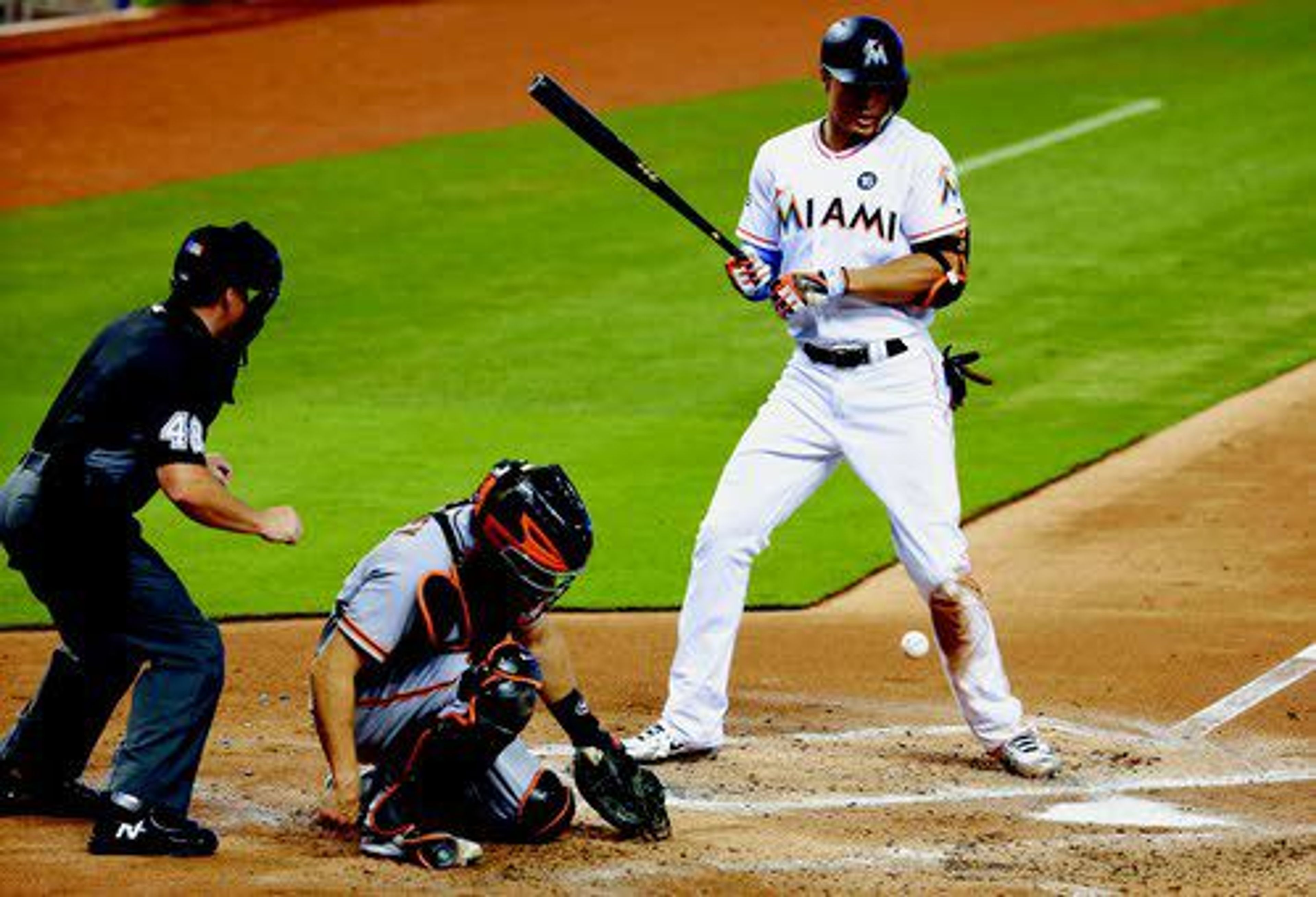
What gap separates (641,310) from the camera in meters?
15.9

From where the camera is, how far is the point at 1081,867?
7.33 metres

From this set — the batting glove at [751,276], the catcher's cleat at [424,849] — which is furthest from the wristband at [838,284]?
the catcher's cleat at [424,849]

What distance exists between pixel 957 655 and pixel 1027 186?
1074 cm

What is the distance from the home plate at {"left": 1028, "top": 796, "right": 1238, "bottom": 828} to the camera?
25.6ft

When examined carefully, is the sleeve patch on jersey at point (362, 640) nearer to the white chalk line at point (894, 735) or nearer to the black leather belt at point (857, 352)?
the white chalk line at point (894, 735)

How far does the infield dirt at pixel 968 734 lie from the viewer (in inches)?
285

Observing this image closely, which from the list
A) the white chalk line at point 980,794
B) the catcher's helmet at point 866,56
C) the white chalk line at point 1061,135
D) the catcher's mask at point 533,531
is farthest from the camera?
the white chalk line at point 1061,135

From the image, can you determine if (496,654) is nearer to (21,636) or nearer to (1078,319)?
(21,636)

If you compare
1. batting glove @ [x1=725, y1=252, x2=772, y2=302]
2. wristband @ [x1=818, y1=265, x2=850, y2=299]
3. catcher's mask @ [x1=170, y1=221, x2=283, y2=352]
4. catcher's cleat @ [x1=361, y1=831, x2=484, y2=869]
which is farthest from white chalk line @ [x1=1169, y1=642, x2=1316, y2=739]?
catcher's mask @ [x1=170, y1=221, x2=283, y2=352]

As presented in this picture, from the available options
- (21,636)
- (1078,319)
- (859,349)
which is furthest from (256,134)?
(859,349)

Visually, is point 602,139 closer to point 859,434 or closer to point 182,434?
point 859,434

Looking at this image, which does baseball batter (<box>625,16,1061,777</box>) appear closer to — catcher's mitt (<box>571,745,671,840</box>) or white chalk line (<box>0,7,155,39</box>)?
catcher's mitt (<box>571,745,671,840</box>)

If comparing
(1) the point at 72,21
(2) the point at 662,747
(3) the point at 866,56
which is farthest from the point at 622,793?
(1) the point at 72,21

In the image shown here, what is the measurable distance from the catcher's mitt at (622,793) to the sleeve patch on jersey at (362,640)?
663 mm
